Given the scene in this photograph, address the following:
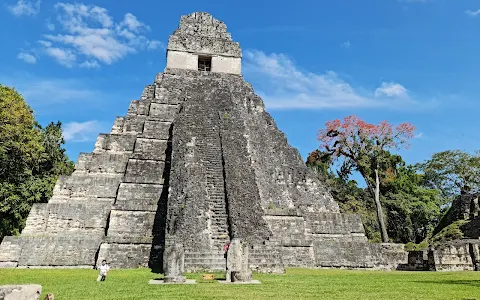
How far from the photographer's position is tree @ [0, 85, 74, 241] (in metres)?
16.0

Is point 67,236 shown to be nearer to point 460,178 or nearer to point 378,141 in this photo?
point 378,141

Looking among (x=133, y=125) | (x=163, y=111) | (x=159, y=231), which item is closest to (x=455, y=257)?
(x=159, y=231)

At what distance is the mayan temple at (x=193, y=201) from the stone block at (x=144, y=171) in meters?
0.04

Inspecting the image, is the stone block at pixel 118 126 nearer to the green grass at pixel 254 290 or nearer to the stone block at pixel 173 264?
the green grass at pixel 254 290

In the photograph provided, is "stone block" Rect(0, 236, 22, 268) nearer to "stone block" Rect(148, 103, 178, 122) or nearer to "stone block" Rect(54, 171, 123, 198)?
"stone block" Rect(54, 171, 123, 198)

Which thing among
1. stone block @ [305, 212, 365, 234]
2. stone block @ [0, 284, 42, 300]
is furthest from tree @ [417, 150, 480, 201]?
stone block @ [0, 284, 42, 300]

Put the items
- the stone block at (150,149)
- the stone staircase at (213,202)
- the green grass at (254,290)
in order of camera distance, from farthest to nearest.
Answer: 1. the stone block at (150,149)
2. the stone staircase at (213,202)
3. the green grass at (254,290)

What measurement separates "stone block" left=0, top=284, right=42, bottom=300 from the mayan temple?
5249mm

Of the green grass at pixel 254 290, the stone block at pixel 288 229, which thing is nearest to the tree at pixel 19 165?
the green grass at pixel 254 290

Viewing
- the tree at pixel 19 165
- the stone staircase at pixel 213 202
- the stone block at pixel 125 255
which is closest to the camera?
the stone staircase at pixel 213 202

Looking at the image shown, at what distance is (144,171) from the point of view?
13.5 m

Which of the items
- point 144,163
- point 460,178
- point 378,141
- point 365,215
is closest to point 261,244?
point 144,163

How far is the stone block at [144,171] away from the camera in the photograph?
13191 millimetres

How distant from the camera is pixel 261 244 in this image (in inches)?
396
